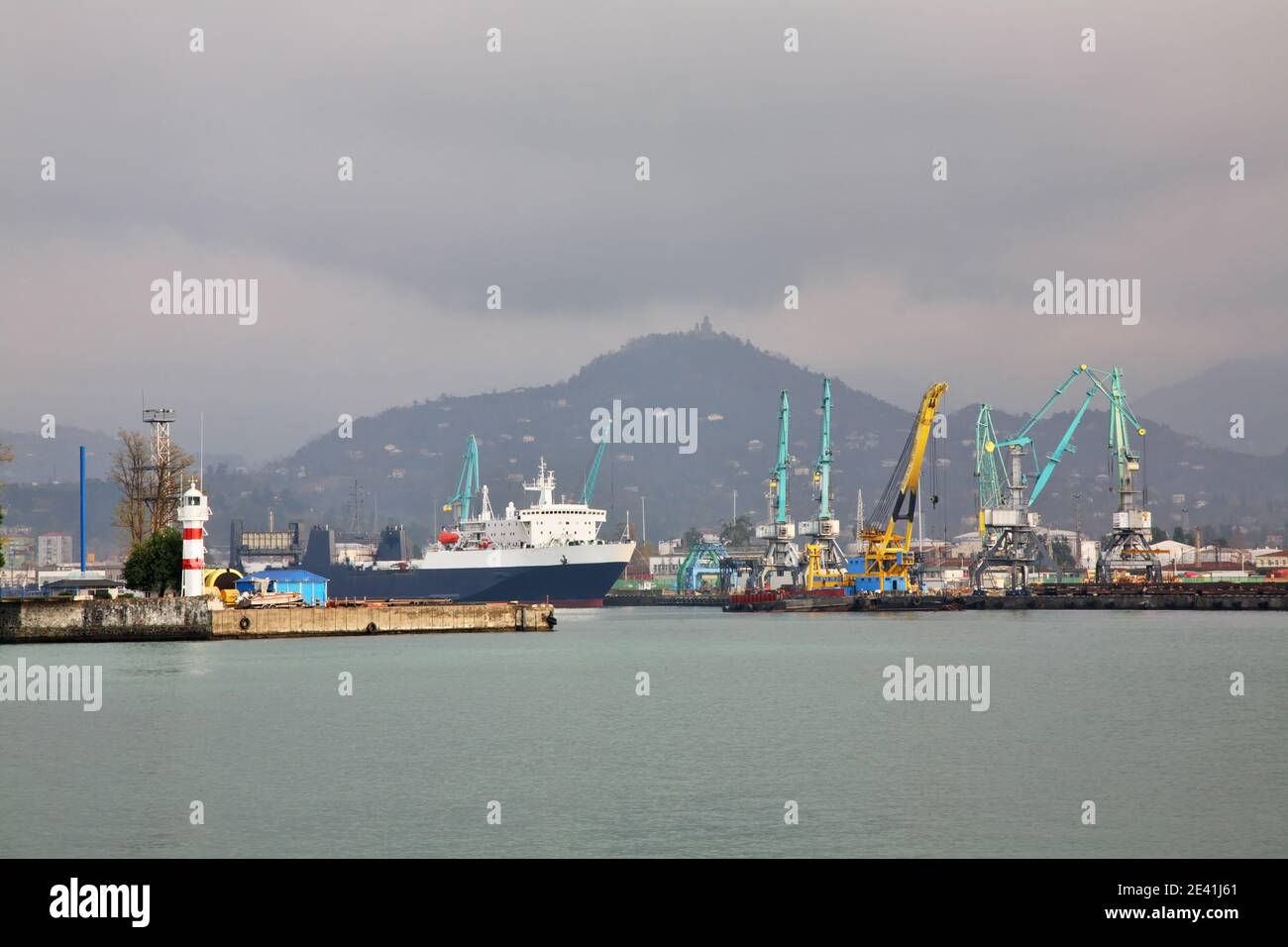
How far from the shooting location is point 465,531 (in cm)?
12669

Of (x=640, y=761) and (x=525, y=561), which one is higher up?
(x=525, y=561)

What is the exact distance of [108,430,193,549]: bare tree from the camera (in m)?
83.4

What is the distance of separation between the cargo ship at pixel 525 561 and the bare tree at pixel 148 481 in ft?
109

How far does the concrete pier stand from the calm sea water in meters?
7.92

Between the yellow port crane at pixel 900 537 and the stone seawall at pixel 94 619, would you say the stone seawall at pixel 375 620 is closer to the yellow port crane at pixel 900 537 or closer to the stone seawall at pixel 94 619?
the stone seawall at pixel 94 619

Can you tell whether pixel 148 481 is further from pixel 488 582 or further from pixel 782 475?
pixel 782 475

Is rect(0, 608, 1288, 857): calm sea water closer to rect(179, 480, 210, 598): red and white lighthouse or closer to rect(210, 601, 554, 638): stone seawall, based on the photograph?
rect(179, 480, 210, 598): red and white lighthouse

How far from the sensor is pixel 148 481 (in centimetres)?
8775

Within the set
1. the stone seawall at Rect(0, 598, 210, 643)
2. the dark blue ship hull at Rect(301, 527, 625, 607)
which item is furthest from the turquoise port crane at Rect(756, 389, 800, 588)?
the stone seawall at Rect(0, 598, 210, 643)

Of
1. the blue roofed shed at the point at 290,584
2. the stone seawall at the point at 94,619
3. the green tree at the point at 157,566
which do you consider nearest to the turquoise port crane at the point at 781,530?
the blue roofed shed at the point at 290,584

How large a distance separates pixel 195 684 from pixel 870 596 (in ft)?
279

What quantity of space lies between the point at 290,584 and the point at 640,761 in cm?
5607

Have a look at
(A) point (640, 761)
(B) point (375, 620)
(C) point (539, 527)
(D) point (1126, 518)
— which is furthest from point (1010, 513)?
(A) point (640, 761)

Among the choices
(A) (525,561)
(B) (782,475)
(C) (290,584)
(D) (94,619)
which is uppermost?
(B) (782,475)
